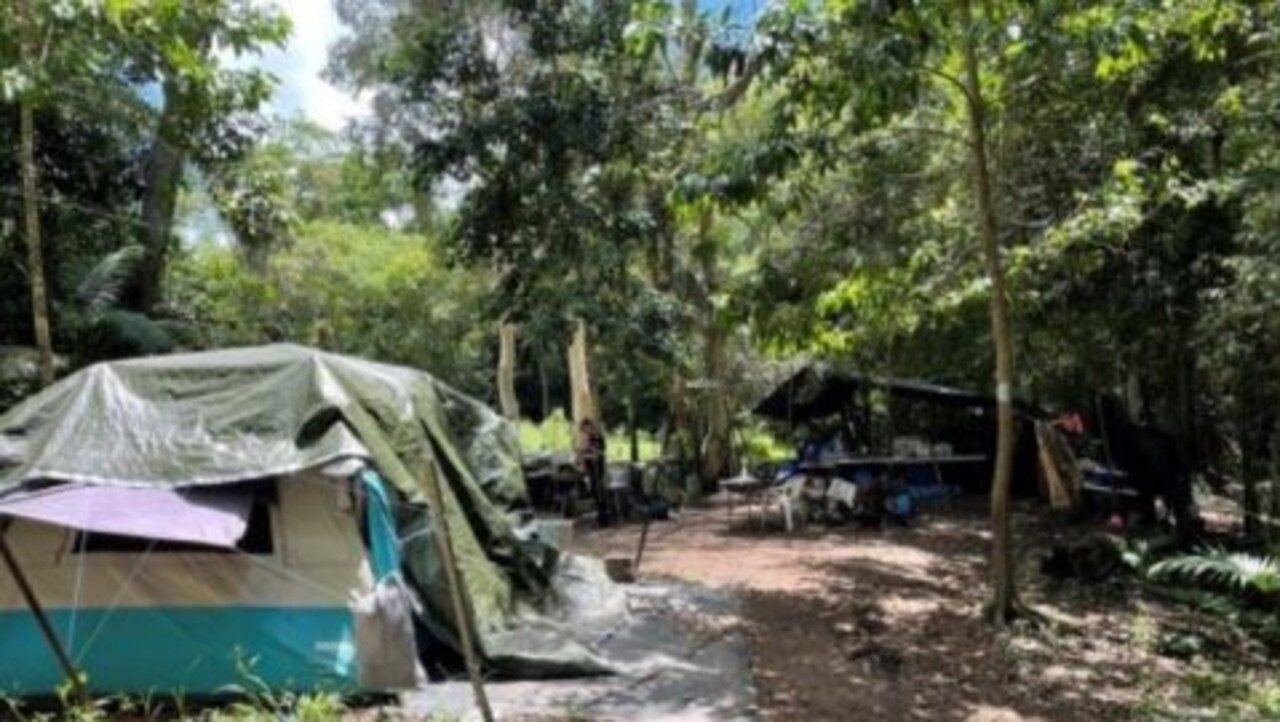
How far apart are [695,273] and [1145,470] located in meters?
8.62

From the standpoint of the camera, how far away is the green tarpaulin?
664cm

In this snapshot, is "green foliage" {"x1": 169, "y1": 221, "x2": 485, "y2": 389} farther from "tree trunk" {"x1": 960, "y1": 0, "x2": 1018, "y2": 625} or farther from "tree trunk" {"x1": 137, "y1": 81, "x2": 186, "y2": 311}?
"tree trunk" {"x1": 960, "y1": 0, "x2": 1018, "y2": 625}

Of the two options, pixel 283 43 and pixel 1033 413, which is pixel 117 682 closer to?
pixel 283 43

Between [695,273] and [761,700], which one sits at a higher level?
[695,273]

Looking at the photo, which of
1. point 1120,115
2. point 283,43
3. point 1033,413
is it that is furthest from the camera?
point 1033,413

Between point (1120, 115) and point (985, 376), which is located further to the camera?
point (985, 376)

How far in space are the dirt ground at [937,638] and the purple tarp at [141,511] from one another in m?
3.15

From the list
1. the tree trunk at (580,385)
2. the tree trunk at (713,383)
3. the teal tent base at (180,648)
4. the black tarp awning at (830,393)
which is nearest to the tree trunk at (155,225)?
the tree trunk at (580,385)

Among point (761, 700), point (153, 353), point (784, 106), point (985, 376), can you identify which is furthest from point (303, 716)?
point (985, 376)

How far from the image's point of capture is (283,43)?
5613mm

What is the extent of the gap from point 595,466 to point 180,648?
921 centimetres

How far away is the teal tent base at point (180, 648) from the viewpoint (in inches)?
265

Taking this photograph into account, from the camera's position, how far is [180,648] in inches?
→ 268

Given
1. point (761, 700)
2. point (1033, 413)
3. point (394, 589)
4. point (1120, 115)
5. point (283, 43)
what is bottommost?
point (761, 700)
